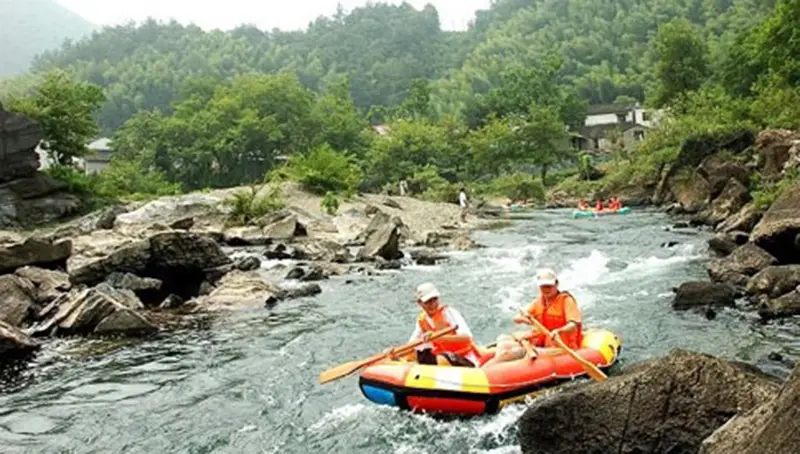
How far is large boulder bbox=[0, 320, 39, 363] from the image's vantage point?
10461mm

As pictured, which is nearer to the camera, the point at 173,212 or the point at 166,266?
the point at 166,266

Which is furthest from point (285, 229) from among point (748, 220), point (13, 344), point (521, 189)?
point (521, 189)

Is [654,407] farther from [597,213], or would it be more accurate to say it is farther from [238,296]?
[597,213]

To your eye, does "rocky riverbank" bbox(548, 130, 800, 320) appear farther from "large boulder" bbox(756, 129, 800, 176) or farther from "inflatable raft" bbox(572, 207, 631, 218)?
"inflatable raft" bbox(572, 207, 631, 218)

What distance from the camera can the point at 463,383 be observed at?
24.0 feet

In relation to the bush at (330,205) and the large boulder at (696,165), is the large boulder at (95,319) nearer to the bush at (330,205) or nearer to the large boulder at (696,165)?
the bush at (330,205)

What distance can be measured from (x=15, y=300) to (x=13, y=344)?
2.29 meters

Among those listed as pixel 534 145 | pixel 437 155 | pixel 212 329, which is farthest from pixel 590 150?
pixel 212 329

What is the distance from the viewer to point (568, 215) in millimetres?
33312

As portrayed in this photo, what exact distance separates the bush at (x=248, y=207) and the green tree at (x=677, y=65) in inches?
1130

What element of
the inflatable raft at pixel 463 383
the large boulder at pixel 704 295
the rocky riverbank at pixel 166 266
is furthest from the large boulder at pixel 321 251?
the inflatable raft at pixel 463 383

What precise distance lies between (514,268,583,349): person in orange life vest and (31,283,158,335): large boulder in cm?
671

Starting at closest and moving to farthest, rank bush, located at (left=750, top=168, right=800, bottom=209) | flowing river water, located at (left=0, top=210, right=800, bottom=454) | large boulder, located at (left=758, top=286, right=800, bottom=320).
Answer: flowing river water, located at (left=0, top=210, right=800, bottom=454)
large boulder, located at (left=758, top=286, right=800, bottom=320)
bush, located at (left=750, top=168, right=800, bottom=209)

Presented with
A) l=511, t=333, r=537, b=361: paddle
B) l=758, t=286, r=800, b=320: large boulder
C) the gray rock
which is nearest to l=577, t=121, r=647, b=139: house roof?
the gray rock
